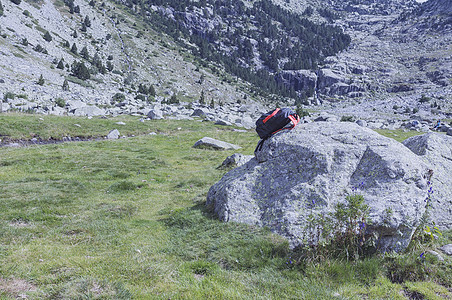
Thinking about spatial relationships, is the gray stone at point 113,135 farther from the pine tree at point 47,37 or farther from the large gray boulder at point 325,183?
the pine tree at point 47,37

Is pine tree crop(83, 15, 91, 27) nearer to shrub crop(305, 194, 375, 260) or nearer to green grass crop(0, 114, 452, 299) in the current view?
green grass crop(0, 114, 452, 299)

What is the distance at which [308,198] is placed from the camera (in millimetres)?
7641

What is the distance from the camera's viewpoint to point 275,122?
33.2ft

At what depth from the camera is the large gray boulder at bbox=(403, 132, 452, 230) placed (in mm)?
7633

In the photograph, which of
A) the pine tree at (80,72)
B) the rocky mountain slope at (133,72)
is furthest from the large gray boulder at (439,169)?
the pine tree at (80,72)

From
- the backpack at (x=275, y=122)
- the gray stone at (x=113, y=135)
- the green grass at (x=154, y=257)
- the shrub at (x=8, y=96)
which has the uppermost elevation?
the backpack at (x=275, y=122)

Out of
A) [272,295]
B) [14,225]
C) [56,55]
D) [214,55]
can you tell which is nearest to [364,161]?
[272,295]

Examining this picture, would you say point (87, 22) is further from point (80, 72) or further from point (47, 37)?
point (80, 72)

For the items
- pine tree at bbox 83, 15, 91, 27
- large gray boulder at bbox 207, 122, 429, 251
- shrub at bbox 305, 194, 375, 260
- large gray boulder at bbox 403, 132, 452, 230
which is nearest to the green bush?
large gray boulder at bbox 207, 122, 429, 251

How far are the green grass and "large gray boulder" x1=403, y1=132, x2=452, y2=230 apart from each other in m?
0.66

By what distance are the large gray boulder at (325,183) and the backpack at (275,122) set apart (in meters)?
0.40

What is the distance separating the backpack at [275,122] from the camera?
1012 centimetres

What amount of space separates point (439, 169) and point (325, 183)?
4.51 meters

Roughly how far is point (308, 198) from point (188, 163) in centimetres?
1763
